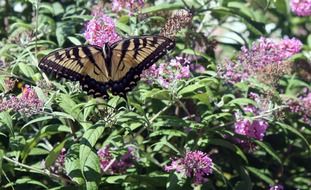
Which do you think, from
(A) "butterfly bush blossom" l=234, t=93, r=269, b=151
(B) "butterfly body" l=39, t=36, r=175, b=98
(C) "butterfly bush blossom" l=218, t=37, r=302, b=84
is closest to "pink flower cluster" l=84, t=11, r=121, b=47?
(B) "butterfly body" l=39, t=36, r=175, b=98

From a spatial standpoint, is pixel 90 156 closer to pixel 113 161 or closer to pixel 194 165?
pixel 113 161

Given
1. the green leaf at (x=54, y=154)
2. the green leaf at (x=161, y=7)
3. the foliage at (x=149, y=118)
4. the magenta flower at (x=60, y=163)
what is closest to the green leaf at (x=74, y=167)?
the foliage at (x=149, y=118)

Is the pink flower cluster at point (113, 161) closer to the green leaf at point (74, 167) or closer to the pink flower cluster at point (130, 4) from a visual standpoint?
the green leaf at point (74, 167)

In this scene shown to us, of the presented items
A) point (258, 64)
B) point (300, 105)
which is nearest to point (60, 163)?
point (258, 64)

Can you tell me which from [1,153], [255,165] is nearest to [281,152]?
[255,165]

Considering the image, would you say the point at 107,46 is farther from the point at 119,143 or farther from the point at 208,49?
the point at 208,49

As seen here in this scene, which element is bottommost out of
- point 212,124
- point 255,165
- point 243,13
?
point 255,165
